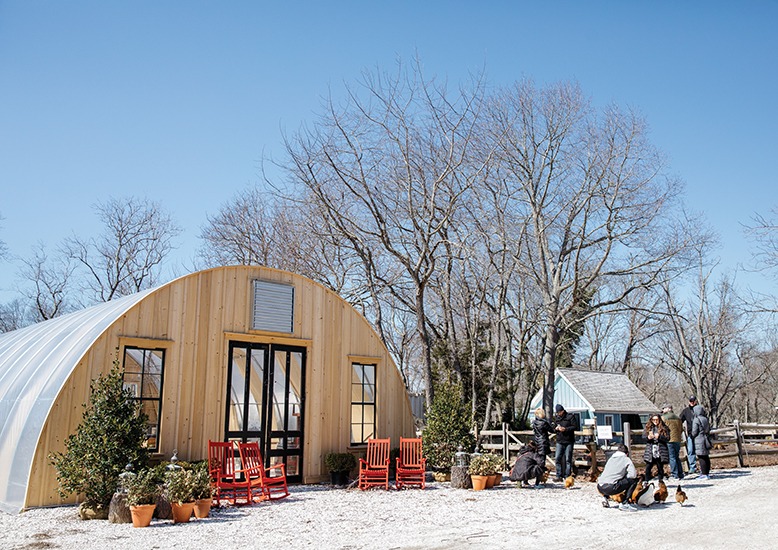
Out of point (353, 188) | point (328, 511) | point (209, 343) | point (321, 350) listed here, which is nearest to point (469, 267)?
point (353, 188)

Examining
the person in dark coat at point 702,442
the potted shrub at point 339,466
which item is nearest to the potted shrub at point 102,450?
the potted shrub at point 339,466

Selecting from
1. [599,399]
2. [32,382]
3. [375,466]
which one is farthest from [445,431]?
[599,399]

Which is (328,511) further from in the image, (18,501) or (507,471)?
(507,471)

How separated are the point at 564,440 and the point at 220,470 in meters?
6.66

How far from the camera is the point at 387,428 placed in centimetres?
1391

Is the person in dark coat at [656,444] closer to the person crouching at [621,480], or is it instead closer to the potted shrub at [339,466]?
the person crouching at [621,480]

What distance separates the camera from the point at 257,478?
1059 cm

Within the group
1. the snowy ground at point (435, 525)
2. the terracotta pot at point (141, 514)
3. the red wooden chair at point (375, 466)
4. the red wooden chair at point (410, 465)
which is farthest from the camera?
the red wooden chair at point (410, 465)

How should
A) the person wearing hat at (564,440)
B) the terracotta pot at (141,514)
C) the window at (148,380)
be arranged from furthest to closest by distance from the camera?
1. the person wearing hat at (564,440)
2. the window at (148,380)
3. the terracotta pot at (141,514)

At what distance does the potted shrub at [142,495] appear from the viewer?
8383mm

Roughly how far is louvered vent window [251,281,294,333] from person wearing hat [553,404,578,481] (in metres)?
5.62

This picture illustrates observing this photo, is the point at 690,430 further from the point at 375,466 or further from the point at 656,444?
the point at 375,466

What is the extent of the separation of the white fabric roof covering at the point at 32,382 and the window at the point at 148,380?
2.55 ft

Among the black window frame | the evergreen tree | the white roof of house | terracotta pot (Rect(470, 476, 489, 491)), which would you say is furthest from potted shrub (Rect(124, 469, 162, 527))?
the white roof of house
